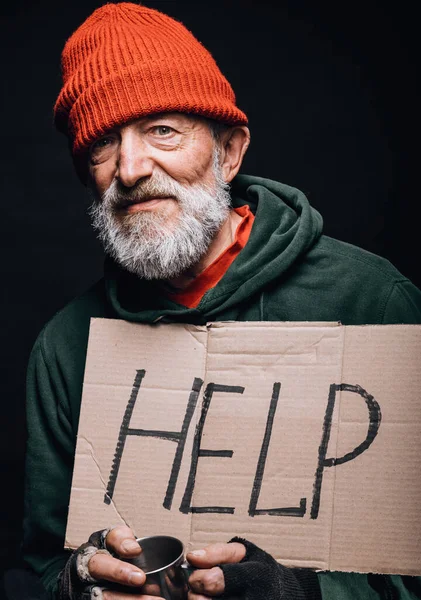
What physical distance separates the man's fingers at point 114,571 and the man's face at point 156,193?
1.97ft

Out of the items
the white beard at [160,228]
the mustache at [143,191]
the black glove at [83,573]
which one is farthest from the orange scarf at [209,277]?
the black glove at [83,573]

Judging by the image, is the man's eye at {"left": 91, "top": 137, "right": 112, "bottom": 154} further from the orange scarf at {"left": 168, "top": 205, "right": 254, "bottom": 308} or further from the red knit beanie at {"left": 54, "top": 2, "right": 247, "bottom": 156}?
the orange scarf at {"left": 168, "top": 205, "right": 254, "bottom": 308}

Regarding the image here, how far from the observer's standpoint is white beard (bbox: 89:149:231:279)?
5.51 ft

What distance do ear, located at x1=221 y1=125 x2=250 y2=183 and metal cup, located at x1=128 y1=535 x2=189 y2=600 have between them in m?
0.84

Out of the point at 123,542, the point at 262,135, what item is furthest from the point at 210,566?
the point at 262,135

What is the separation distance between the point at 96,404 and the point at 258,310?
1.25ft

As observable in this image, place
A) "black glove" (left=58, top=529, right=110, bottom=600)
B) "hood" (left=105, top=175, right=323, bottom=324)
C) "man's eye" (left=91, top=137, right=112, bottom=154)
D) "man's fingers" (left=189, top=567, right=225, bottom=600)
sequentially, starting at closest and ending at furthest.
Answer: "man's fingers" (left=189, top=567, right=225, bottom=600)
"black glove" (left=58, top=529, right=110, bottom=600)
"hood" (left=105, top=175, right=323, bottom=324)
"man's eye" (left=91, top=137, right=112, bottom=154)

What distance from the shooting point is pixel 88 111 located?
66.3 inches

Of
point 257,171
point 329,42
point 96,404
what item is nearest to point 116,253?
point 96,404

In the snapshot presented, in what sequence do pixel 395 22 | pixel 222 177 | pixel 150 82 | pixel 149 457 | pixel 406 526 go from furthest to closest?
pixel 395 22 → pixel 222 177 → pixel 150 82 → pixel 149 457 → pixel 406 526

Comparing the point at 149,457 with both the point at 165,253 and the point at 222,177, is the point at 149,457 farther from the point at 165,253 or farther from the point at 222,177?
the point at 222,177

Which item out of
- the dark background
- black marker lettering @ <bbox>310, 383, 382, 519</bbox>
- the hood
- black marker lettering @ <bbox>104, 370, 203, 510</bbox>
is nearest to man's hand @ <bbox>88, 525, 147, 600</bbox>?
black marker lettering @ <bbox>104, 370, 203, 510</bbox>

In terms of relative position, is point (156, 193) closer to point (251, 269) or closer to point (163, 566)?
point (251, 269)

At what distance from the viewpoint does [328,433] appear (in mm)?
1354
